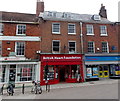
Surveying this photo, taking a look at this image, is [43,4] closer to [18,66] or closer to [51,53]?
[51,53]

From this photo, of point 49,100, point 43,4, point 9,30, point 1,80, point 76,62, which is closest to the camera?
point 49,100

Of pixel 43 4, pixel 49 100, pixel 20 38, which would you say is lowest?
pixel 49 100

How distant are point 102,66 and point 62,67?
6.28 m

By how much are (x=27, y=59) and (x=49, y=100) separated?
7.61 metres

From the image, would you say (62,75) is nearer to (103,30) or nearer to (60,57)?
(60,57)

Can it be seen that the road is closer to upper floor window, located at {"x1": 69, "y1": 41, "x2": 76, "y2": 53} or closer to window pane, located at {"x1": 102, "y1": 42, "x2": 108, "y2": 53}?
upper floor window, located at {"x1": 69, "y1": 41, "x2": 76, "y2": 53}

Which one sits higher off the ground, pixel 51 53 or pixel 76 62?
pixel 51 53

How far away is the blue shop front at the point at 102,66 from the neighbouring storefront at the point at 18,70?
23.9 ft

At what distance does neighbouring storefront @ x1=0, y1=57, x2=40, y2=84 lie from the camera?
13.4 metres

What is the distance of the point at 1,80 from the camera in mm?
13359

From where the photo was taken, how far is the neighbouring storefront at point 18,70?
44.1 ft

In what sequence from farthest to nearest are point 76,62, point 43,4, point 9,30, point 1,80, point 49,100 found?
point 43,4
point 76,62
point 9,30
point 1,80
point 49,100

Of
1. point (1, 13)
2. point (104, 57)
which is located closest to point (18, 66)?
point (1, 13)

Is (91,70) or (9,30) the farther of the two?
(91,70)
